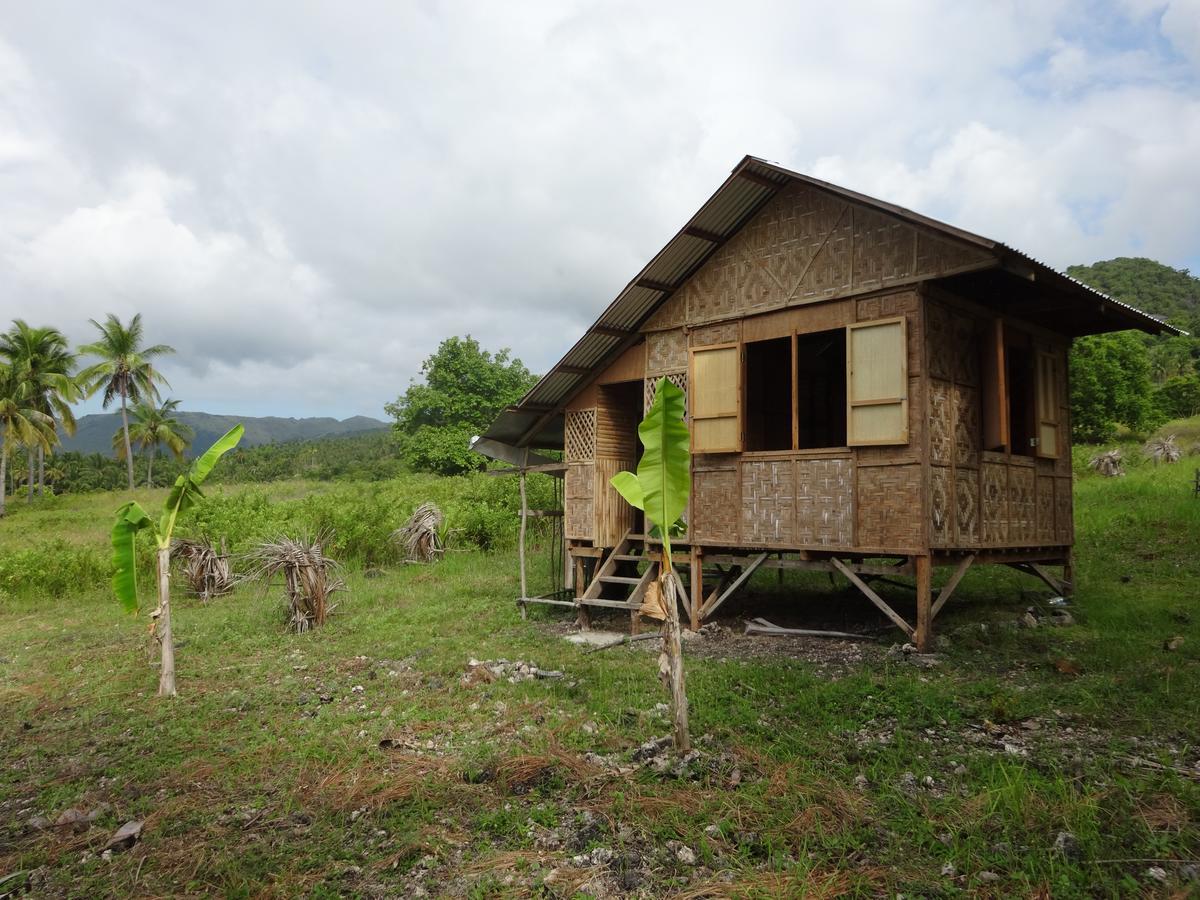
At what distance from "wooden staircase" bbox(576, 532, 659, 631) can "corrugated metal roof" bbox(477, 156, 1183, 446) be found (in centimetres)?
238

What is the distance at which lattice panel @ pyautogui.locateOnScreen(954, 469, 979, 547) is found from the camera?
28.2ft

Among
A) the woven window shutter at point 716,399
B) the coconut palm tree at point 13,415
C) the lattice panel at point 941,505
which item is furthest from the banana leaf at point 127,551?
the coconut palm tree at point 13,415

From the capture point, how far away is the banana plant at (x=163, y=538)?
760cm

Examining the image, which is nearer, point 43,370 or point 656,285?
point 656,285

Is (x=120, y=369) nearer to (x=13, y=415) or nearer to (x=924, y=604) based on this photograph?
A: (x=13, y=415)

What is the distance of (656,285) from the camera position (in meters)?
10.5

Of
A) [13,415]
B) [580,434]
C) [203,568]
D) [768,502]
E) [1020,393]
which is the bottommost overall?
[203,568]

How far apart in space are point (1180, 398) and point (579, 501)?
33692 millimetres

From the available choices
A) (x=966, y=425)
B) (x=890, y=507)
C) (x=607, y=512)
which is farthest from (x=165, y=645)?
(x=966, y=425)

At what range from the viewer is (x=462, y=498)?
861 inches

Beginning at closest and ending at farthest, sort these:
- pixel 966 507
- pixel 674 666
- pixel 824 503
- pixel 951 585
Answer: pixel 674 666 → pixel 951 585 → pixel 966 507 → pixel 824 503

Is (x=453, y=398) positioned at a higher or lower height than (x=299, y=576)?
higher

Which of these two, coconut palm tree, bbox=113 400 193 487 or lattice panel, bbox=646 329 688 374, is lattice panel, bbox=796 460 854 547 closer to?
lattice panel, bbox=646 329 688 374

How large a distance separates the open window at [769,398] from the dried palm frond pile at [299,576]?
6.73 metres
